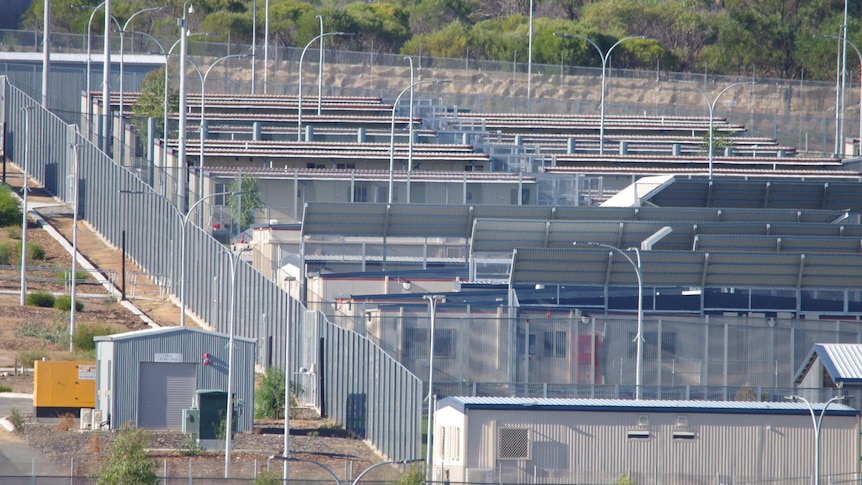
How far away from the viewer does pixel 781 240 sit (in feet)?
175

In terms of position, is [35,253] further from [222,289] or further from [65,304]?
[222,289]

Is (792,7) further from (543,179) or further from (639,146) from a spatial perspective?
(543,179)

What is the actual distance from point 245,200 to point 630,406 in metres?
35.8

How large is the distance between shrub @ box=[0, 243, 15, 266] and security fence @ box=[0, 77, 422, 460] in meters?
3.86

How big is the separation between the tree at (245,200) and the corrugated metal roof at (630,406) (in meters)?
29.7

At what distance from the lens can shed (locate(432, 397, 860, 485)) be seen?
3400cm

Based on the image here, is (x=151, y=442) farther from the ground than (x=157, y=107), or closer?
closer

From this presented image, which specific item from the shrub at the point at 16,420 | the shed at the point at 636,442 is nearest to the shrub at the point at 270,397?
the shrub at the point at 16,420

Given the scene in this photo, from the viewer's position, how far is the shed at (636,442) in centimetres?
3400

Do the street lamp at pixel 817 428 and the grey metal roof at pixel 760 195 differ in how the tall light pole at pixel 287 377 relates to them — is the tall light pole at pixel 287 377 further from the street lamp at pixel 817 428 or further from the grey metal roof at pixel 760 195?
the grey metal roof at pixel 760 195

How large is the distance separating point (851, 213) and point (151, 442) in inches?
1414

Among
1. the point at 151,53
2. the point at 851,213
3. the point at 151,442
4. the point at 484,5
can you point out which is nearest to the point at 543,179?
the point at 851,213

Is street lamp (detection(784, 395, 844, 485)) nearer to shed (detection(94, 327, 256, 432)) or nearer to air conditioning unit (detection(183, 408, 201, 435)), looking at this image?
air conditioning unit (detection(183, 408, 201, 435))

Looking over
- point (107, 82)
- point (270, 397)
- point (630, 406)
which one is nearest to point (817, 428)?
Result: point (630, 406)
